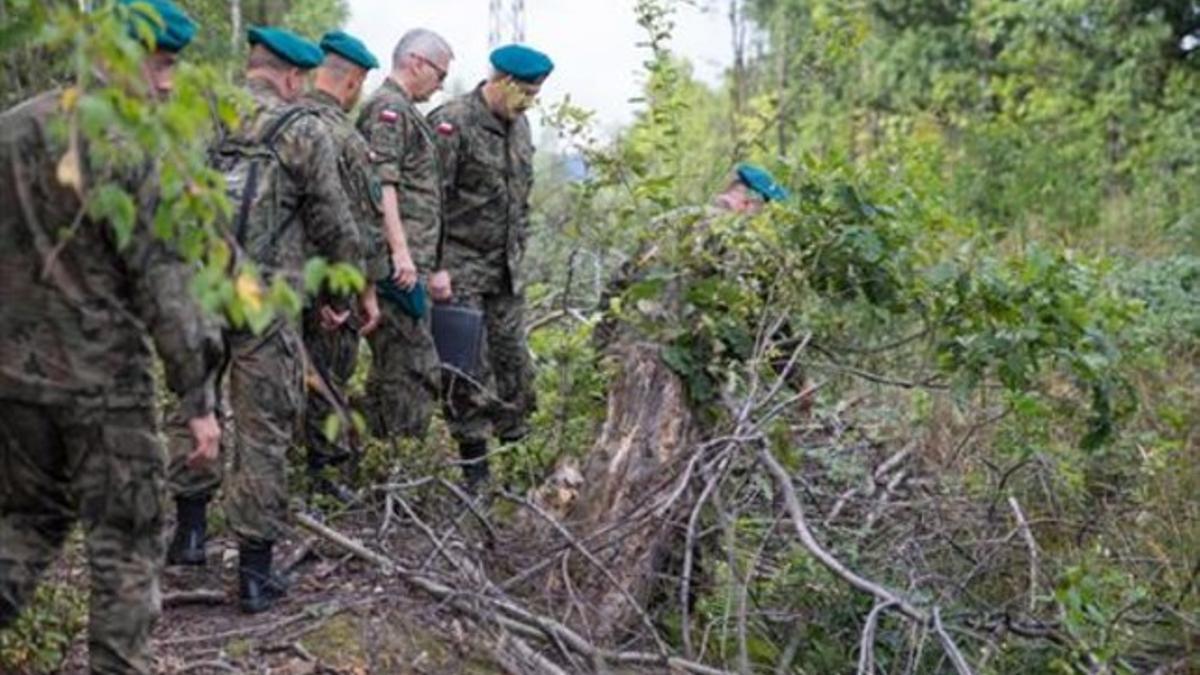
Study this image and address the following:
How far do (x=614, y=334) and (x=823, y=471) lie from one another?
0.98 meters

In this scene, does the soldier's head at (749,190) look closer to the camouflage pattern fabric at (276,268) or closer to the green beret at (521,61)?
the green beret at (521,61)

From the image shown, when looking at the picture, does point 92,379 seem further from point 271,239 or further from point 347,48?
point 347,48

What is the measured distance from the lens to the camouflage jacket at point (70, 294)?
3654 millimetres

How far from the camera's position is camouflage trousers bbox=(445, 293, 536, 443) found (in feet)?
22.0

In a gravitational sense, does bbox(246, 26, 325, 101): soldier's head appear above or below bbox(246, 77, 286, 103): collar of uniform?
above

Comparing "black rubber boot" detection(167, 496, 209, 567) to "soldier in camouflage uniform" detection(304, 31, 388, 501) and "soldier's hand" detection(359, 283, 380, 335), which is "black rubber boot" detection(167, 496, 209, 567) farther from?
"soldier's hand" detection(359, 283, 380, 335)

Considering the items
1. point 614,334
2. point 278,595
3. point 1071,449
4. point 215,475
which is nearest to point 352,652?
point 278,595

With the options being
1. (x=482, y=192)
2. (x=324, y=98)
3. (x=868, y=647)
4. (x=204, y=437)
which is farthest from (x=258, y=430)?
(x=482, y=192)

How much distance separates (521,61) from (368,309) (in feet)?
4.48

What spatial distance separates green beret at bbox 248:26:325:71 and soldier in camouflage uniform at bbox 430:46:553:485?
56.4 inches

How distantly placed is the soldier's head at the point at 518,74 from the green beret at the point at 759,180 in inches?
34.6

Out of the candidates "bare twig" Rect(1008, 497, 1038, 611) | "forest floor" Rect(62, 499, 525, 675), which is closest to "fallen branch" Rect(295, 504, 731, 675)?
"forest floor" Rect(62, 499, 525, 675)

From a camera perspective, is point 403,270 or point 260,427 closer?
point 260,427

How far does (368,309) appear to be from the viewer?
568cm
